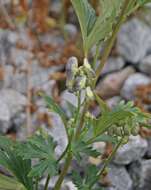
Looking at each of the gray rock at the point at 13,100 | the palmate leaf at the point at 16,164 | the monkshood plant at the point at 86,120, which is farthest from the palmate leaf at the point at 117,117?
the gray rock at the point at 13,100

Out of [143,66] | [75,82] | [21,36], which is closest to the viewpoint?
[75,82]

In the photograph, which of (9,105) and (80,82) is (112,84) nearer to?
(9,105)

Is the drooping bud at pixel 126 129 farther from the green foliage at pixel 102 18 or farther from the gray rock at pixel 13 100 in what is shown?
the gray rock at pixel 13 100

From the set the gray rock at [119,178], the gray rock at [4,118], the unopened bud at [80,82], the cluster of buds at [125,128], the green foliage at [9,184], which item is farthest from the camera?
the gray rock at [4,118]

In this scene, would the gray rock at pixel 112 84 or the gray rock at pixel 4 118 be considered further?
the gray rock at pixel 112 84

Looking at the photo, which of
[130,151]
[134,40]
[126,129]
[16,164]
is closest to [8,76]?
[134,40]

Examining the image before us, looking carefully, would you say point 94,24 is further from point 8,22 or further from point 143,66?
point 8,22

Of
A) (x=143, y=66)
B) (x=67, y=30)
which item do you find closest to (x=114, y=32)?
(x=143, y=66)
